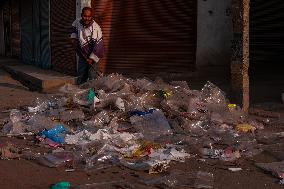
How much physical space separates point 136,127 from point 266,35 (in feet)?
23.8

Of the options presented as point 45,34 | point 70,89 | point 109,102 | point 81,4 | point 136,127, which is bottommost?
point 136,127

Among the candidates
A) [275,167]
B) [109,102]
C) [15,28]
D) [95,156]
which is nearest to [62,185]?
[95,156]

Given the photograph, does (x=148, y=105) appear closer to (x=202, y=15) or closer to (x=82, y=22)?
(x=82, y=22)

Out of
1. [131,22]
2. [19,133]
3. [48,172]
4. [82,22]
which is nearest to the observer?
[48,172]

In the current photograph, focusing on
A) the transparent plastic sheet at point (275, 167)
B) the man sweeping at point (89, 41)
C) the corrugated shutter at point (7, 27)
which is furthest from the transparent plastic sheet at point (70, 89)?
the corrugated shutter at point (7, 27)

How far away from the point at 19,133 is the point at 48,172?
1879 mm

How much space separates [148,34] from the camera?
1266 centimetres

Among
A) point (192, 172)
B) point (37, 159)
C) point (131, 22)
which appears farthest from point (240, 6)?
point (131, 22)

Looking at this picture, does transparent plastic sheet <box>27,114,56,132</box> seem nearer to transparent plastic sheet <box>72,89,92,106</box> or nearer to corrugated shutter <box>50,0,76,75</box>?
transparent plastic sheet <box>72,89,92,106</box>

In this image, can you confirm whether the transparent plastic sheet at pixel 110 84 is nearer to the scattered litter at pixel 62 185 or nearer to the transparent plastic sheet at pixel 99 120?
the transparent plastic sheet at pixel 99 120

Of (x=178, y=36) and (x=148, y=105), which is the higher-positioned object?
(x=178, y=36)

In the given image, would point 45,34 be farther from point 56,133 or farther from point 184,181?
point 184,181

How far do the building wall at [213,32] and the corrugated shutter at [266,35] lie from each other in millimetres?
998

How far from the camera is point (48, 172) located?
4.87m
